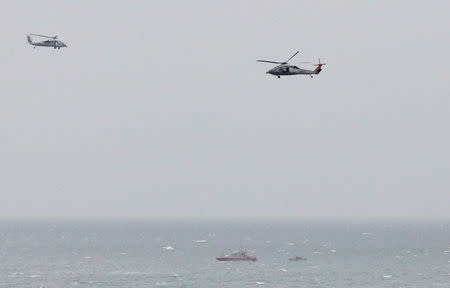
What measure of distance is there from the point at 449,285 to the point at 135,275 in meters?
63.6

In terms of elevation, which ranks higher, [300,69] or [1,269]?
[300,69]

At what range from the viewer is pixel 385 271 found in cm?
18175

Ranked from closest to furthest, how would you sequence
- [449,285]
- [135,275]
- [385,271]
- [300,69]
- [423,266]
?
1. [300,69]
2. [449,285]
3. [135,275]
4. [385,271]
5. [423,266]

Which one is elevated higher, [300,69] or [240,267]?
[300,69]

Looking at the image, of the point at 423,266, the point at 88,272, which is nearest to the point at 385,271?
the point at 423,266

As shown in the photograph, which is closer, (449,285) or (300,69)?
(300,69)

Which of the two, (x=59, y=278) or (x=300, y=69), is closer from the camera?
(x=300, y=69)

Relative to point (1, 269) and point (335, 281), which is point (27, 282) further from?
point (335, 281)

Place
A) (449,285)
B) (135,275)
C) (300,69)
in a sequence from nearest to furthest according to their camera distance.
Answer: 1. (300,69)
2. (449,285)
3. (135,275)

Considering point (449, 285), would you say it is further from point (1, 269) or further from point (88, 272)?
point (1, 269)

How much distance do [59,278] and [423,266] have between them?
8812 cm

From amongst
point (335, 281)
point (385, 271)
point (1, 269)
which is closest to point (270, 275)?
point (335, 281)

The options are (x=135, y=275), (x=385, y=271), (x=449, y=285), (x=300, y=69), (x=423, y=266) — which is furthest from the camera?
(x=423, y=266)

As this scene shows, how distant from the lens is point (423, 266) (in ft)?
642
